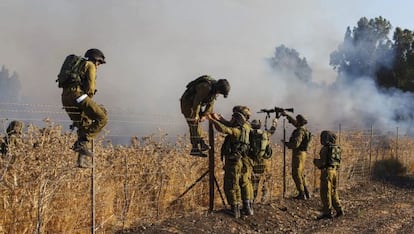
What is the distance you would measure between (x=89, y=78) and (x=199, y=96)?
7.19 ft

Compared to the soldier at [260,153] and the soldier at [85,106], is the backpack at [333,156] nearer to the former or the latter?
the soldier at [260,153]

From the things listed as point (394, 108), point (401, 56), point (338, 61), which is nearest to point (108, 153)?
point (394, 108)

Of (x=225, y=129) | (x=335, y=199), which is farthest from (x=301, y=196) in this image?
(x=225, y=129)

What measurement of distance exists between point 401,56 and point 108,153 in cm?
3110

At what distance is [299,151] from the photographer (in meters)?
12.5

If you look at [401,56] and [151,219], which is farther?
[401,56]

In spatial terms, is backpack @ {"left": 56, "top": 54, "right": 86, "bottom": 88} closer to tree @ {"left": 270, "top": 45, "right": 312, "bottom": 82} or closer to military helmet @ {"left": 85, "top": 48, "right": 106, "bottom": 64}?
military helmet @ {"left": 85, "top": 48, "right": 106, "bottom": 64}

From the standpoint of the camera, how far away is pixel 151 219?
902 cm

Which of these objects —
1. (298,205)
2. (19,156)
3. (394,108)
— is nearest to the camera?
(19,156)

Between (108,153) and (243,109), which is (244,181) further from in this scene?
(108,153)

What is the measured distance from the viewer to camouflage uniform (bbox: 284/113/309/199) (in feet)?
40.0

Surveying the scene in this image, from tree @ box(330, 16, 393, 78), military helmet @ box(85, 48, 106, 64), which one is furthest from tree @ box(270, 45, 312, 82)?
military helmet @ box(85, 48, 106, 64)

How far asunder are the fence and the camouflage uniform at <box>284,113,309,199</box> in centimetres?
64

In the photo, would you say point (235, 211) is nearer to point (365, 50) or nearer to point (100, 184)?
point (100, 184)
